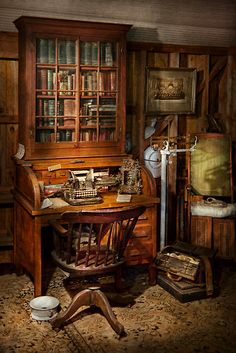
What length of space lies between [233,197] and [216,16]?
199 centimetres

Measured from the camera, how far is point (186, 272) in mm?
4656

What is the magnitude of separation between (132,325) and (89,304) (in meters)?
0.37

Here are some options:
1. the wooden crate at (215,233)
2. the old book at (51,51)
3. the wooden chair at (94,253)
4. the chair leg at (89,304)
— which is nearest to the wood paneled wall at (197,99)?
the wooden crate at (215,233)

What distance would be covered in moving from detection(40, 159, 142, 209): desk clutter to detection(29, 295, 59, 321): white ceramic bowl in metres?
0.80

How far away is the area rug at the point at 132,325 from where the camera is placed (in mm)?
3799

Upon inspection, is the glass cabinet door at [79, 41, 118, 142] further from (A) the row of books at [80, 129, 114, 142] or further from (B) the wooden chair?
(B) the wooden chair

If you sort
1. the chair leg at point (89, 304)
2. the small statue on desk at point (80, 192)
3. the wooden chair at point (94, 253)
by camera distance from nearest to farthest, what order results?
the wooden chair at point (94, 253)
the chair leg at point (89, 304)
the small statue on desk at point (80, 192)

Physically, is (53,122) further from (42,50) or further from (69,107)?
(42,50)

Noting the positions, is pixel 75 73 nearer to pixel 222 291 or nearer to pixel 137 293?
pixel 137 293

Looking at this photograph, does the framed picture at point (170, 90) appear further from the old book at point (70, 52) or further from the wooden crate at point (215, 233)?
the wooden crate at point (215, 233)

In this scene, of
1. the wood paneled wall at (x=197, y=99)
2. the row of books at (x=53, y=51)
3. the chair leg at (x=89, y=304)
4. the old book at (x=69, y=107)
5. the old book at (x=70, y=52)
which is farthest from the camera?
the wood paneled wall at (x=197, y=99)

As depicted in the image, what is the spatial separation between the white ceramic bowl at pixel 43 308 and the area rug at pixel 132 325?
53 mm

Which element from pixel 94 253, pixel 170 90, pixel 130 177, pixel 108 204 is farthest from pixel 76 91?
pixel 94 253

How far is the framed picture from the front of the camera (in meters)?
5.65
